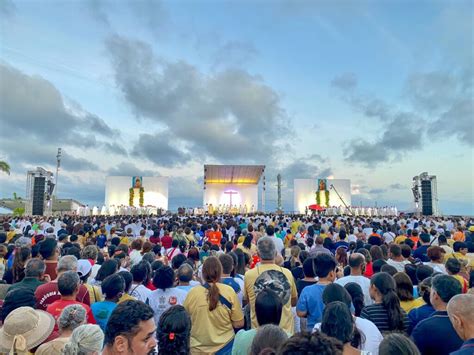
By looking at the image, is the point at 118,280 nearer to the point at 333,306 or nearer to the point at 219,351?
the point at 219,351

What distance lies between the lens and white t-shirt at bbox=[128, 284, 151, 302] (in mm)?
3520

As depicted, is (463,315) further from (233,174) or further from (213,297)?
(233,174)

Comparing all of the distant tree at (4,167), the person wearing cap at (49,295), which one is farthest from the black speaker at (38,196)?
the person wearing cap at (49,295)

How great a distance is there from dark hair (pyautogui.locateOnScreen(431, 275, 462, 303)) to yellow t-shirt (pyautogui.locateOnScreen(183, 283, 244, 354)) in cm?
161

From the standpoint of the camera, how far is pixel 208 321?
299 cm

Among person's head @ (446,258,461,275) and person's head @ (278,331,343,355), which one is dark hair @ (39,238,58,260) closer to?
person's head @ (278,331,343,355)

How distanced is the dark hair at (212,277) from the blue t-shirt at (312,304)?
82 cm

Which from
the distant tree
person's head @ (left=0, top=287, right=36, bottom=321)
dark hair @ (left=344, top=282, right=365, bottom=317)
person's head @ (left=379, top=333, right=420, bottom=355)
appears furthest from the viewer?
the distant tree

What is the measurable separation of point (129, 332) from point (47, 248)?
3.44 m

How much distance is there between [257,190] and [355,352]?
31.3m

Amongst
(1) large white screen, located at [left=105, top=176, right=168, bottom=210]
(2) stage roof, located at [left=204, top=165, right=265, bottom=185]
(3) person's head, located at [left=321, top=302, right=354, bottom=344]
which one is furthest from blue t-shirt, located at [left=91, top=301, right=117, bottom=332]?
(1) large white screen, located at [left=105, top=176, right=168, bottom=210]

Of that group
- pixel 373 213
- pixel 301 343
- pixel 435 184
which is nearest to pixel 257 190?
pixel 373 213

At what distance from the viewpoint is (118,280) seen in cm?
309

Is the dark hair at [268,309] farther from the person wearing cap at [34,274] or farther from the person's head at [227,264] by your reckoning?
the person wearing cap at [34,274]
